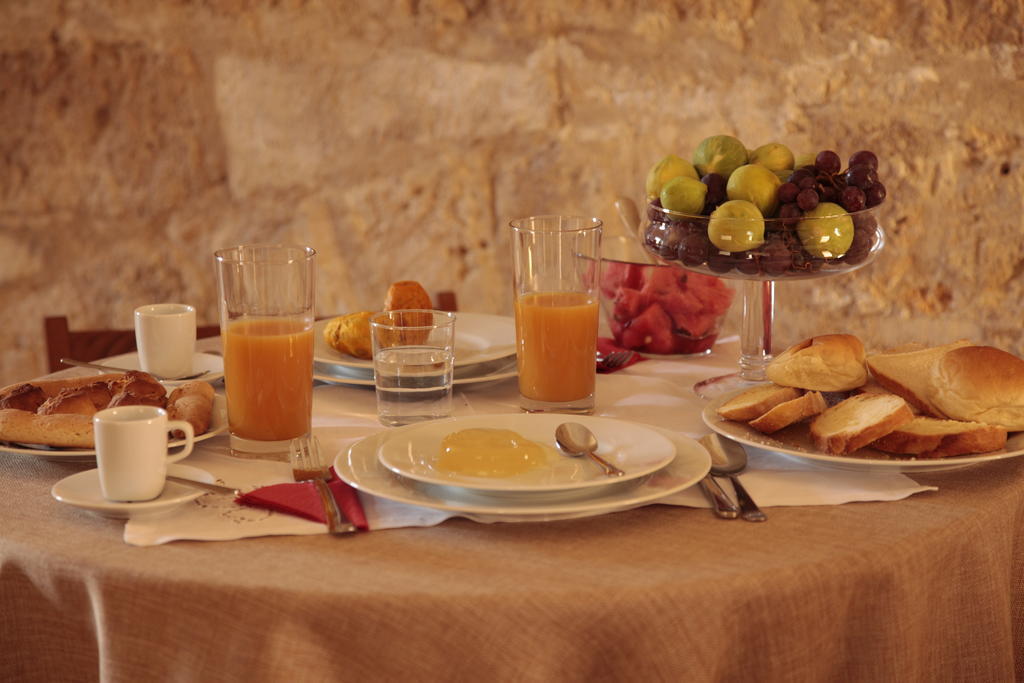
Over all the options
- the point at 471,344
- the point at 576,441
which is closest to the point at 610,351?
Result: the point at 471,344

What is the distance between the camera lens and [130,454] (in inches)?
37.7

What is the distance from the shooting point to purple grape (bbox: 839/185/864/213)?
4.07 feet

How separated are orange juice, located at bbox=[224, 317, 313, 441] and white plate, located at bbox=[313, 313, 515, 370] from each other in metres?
0.20

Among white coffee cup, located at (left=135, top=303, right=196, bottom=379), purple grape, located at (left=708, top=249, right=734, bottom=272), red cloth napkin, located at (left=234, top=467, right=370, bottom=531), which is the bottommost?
red cloth napkin, located at (left=234, top=467, right=370, bottom=531)

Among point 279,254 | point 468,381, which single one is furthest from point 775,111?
point 279,254

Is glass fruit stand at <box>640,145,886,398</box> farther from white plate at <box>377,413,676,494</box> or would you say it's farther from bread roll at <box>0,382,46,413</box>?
bread roll at <box>0,382,46,413</box>

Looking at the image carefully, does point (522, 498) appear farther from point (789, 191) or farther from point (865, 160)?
point (865, 160)

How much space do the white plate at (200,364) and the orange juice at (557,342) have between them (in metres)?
0.38

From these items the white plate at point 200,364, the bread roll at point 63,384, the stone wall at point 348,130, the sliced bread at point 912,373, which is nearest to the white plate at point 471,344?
the white plate at point 200,364

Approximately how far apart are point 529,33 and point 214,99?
754 millimetres

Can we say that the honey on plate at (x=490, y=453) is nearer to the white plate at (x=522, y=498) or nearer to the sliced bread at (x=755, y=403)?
the white plate at (x=522, y=498)

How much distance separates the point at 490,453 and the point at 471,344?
491mm

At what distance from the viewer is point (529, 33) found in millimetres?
2514

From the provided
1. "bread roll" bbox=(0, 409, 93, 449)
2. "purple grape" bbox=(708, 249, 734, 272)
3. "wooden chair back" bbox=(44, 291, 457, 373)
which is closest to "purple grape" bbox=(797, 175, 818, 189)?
"purple grape" bbox=(708, 249, 734, 272)
